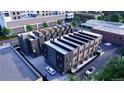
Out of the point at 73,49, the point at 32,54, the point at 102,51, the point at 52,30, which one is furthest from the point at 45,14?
the point at 73,49

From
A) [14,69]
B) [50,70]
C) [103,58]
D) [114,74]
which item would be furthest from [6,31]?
[114,74]

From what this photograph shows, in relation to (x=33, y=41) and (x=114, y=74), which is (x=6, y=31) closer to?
(x=33, y=41)

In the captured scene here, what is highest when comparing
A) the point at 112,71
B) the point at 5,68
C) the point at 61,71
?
the point at 112,71

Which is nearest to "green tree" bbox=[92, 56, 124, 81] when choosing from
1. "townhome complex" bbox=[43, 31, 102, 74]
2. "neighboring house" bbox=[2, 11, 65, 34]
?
"townhome complex" bbox=[43, 31, 102, 74]

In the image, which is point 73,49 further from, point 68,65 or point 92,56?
point 92,56

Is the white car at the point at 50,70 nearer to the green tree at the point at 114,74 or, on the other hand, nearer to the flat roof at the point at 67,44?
the flat roof at the point at 67,44

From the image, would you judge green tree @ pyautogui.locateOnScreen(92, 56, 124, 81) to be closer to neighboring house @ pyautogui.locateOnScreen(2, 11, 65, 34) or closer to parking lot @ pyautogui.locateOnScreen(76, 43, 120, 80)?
parking lot @ pyautogui.locateOnScreen(76, 43, 120, 80)
